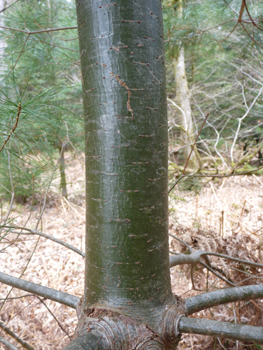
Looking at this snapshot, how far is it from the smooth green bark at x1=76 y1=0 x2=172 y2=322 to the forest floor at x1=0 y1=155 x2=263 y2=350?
325mm

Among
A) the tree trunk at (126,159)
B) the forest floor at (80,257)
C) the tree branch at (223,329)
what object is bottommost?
the forest floor at (80,257)

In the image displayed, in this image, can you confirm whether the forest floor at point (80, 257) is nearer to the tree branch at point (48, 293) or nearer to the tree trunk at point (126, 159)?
the tree branch at point (48, 293)

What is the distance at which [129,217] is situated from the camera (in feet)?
1.74

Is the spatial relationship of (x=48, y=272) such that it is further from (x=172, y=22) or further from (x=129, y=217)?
(x=172, y=22)

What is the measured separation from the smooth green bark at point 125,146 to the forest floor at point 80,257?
33 cm

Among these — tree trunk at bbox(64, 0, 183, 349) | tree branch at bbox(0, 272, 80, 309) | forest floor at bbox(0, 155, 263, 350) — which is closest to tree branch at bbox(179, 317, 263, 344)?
tree trunk at bbox(64, 0, 183, 349)

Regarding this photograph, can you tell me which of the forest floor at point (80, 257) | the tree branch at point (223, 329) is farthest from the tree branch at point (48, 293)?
the tree branch at point (223, 329)

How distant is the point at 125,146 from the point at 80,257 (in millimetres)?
2702

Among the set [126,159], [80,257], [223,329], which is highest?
[126,159]

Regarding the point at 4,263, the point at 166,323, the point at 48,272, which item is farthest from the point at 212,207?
the point at 166,323

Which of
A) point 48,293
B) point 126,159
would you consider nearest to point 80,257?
point 48,293

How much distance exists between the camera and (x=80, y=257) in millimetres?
2906

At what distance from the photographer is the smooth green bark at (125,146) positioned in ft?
1.67

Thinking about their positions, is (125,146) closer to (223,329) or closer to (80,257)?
(223,329)
